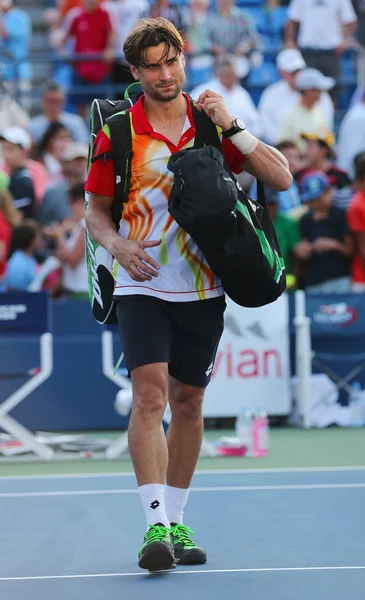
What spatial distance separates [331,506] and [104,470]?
8.23 ft

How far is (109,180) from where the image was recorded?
16.7 feet

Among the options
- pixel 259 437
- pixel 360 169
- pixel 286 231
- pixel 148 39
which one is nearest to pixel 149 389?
pixel 148 39

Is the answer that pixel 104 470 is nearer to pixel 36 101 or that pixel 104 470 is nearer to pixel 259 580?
pixel 259 580

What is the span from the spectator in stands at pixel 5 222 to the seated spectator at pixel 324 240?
2607mm

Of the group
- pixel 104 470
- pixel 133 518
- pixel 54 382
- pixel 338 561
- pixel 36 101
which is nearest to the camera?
pixel 338 561

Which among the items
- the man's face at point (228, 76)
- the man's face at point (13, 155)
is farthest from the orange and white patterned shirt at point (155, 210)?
the man's face at point (228, 76)

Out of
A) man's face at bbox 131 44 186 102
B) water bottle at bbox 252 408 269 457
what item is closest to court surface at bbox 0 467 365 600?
water bottle at bbox 252 408 269 457

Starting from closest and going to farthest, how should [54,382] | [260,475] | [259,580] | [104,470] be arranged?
1. [259,580]
2. [260,475]
3. [104,470]
4. [54,382]

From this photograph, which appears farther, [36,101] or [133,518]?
[36,101]

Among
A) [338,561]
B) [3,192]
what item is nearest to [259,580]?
[338,561]

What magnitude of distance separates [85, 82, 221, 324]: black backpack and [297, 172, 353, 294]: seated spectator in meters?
6.50

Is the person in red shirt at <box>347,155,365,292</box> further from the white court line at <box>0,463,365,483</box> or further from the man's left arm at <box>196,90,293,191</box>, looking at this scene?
the man's left arm at <box>196,90,293,191</box>

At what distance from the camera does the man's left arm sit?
197 inches

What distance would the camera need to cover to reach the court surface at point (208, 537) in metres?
4.63
